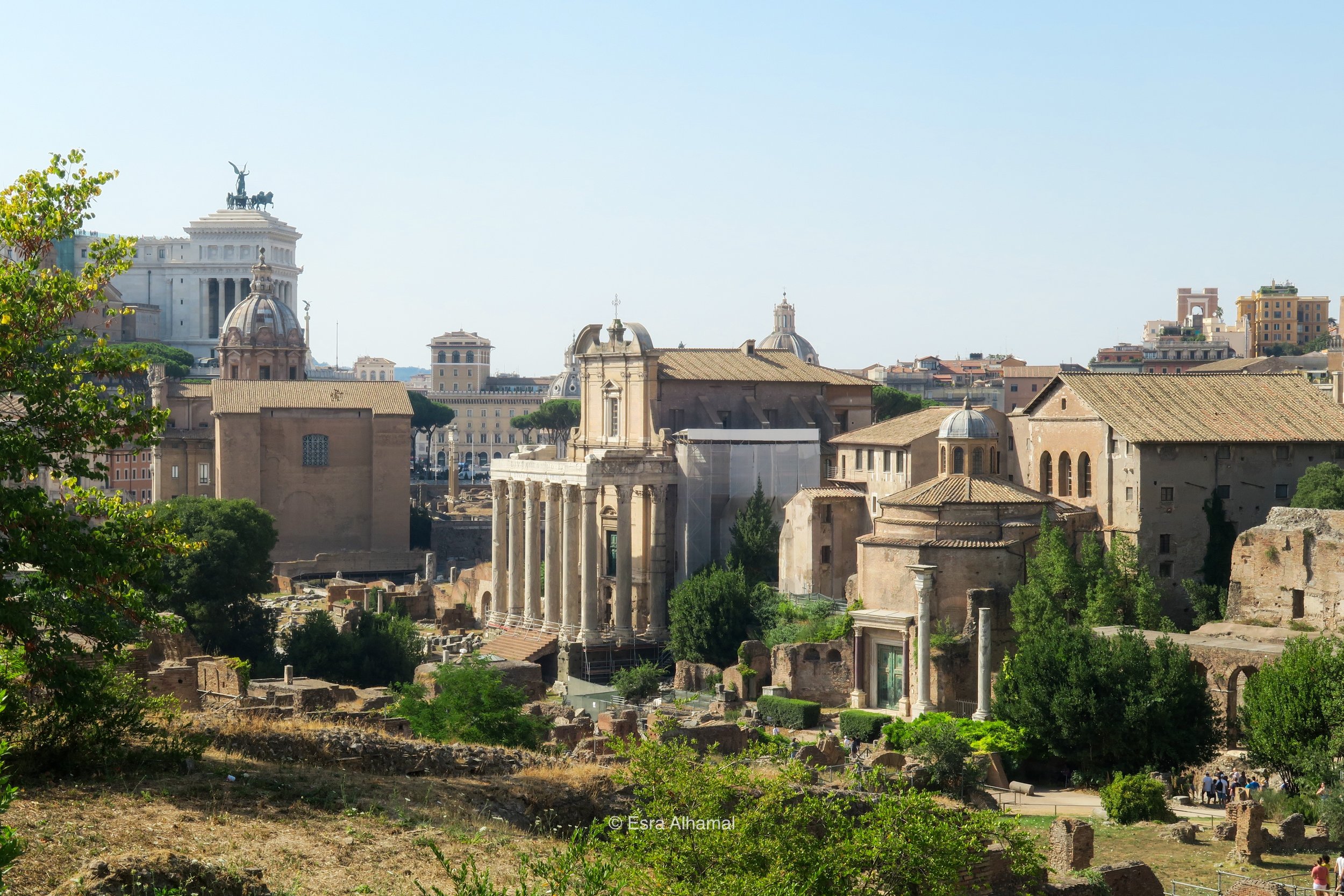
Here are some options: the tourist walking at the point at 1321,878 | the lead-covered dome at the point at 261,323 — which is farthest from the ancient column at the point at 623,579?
the lead-covered dome at the point at 261,323

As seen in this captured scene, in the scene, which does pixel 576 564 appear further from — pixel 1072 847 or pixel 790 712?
pixel 1072 847

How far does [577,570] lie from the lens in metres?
52.8

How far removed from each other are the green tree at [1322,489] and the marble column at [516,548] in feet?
83.8

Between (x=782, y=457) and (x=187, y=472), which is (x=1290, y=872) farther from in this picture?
(x=187, y=472)

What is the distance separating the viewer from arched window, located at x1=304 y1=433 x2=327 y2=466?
7481 cm

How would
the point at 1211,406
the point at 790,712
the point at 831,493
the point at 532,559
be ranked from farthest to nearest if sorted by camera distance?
the point at 532,559, the point at 831,493, the point at 1211,406, the point at 790,712

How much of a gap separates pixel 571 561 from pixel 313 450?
86.6ft

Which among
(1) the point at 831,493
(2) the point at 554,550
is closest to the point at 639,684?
(1) the point at 831,493

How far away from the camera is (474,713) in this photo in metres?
29.2

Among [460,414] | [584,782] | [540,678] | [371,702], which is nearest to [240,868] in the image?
[584,782]

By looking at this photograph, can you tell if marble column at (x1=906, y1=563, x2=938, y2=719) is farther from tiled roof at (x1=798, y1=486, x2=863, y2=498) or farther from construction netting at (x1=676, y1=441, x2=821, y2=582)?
construction netting at (x1=676, y1=441, x2=821, y2=582)

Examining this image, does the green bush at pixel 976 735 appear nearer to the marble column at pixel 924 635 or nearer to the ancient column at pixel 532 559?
the marble column at pixel 924 635

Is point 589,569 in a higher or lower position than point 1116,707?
higher

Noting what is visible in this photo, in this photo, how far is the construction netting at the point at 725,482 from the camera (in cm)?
5238
